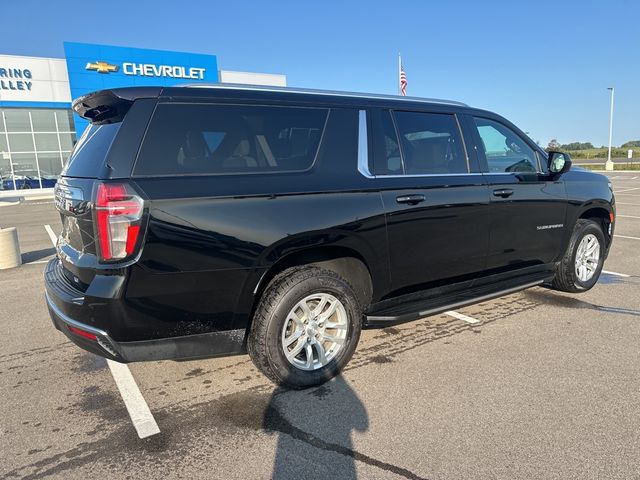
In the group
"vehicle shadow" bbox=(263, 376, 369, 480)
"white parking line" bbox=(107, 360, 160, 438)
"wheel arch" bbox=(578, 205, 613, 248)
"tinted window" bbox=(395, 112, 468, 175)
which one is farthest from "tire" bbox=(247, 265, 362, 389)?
"wheel arch" bbox=(578, 205, 613, 248)

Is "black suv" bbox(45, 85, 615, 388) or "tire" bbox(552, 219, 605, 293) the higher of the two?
"black suv" bbox(45, 85, 615, 388)

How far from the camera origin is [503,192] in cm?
417

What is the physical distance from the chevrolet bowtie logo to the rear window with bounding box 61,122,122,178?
25568 millimetres

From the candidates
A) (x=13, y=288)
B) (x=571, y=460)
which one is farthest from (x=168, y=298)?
(x=13, y=288)

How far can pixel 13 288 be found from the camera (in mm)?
6039

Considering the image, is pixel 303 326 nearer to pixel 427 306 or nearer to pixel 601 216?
pixel 427 306

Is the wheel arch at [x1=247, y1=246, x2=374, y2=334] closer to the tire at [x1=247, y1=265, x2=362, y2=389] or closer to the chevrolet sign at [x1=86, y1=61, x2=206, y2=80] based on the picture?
the tire at [x1=247, y1=265, x2=362, y2=389]

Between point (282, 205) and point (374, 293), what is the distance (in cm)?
108

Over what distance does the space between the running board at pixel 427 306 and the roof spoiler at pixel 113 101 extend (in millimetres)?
2183

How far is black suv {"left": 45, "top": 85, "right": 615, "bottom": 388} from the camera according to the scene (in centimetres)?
264

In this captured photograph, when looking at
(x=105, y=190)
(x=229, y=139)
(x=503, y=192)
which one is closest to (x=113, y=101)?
(x=105, y=190)

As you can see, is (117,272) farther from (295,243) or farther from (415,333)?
(415,333)

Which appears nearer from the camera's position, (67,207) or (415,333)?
(67,207)

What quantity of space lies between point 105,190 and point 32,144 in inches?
1135
